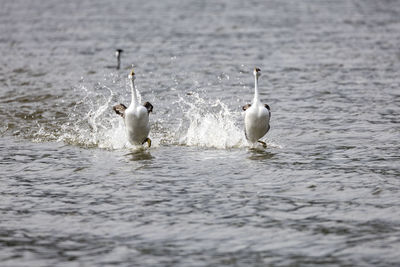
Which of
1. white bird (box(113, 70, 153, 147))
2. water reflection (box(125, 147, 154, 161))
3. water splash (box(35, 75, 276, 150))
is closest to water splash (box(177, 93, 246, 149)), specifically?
water splash (box(35, 75, 276, 150))

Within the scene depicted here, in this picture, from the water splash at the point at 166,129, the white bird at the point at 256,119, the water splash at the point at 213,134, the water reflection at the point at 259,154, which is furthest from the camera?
the water splash at the point at 166,129

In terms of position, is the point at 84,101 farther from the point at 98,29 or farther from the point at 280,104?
the point at 98,29

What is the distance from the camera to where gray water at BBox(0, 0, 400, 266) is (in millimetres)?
10023

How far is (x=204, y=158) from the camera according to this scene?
1510cm

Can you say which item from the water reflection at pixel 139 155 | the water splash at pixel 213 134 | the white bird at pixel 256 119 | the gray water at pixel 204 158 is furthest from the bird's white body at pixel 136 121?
the white bird at pixel 256 119

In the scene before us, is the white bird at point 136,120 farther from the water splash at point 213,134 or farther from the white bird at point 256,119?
the white bird at point 256,119

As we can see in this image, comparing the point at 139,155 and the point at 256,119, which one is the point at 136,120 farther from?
the point at 256,119

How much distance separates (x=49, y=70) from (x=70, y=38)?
32.9 ft

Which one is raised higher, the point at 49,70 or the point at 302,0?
the point at 302,0

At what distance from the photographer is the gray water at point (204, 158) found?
32.9 ft

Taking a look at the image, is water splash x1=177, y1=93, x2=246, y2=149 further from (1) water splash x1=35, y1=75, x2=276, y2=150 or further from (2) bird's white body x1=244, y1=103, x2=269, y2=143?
(2) bird's white body x1=244, y1=103, x2=269, y2=143

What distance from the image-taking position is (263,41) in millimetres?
34562

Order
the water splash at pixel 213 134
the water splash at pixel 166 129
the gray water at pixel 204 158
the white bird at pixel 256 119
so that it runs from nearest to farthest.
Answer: the gray water at pixel 204 158 < the white bird at pixel 256 119 < the water splash at pixel 213 134 < the water splash at pixel 166 129

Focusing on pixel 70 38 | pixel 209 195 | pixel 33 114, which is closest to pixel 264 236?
pixel 209 195
